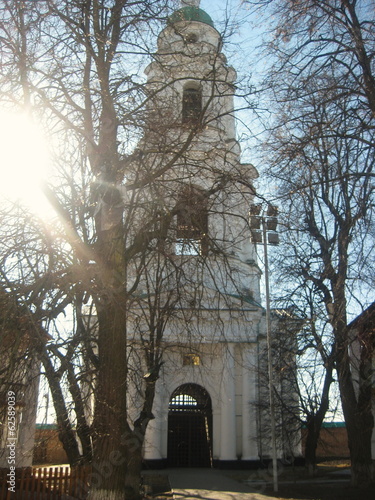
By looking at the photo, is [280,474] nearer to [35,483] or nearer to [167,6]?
[35,483]

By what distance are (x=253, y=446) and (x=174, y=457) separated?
3.97 meters

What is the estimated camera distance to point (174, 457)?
2569 cm

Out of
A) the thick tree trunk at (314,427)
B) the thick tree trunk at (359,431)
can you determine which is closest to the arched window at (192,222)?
the thick tree trunk at (359,431)

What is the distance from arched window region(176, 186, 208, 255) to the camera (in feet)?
25.7

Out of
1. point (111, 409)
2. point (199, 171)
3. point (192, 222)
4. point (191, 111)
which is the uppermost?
point (191, 111)

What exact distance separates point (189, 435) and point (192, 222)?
66.7 feet

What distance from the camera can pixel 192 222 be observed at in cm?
800

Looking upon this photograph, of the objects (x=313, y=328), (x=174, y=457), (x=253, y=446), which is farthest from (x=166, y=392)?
(x=313, y=328)

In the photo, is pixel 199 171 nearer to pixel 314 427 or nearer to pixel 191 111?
pixel 191 111

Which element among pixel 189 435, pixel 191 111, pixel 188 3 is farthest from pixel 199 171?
pixel 189 435

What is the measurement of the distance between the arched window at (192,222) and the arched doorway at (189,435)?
61.8ft

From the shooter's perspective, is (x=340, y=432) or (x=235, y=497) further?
(x=340, y=432)

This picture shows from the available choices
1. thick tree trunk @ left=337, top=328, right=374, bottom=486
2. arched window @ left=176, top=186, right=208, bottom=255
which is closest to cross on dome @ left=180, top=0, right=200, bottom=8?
arched window @ left=176, top=186, right=208, bottom=255

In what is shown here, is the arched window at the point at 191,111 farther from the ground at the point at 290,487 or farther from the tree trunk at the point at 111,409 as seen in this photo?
the ground at the point at 290,487
